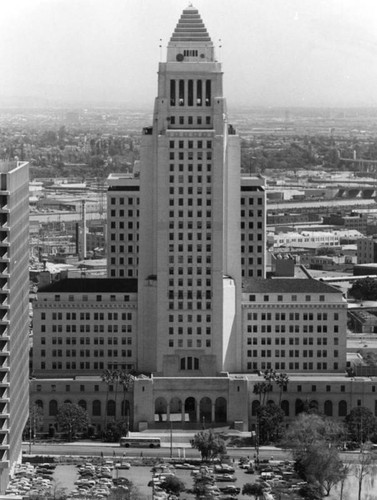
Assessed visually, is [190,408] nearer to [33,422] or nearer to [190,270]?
[190,270]

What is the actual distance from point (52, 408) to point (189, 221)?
28.2 ft

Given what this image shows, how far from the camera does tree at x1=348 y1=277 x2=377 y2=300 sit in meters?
94.7

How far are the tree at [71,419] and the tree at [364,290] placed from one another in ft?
103

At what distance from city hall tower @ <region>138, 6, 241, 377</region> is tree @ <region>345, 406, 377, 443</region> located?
7098mm

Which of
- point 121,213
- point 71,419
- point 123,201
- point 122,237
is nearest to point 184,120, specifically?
point 123,201

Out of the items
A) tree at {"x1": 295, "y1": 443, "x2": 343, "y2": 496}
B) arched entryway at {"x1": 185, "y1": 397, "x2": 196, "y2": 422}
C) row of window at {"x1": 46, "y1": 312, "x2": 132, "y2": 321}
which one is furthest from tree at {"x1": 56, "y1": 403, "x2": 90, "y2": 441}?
tree at {"x1": 295, "y1": 443, "x2": 343, "y2": 496}

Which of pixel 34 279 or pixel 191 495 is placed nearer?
pixel 191 495

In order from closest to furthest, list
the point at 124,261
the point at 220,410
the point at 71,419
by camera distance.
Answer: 1. the point at 71,419
2. the point at 220,410
3. the point at 124,261

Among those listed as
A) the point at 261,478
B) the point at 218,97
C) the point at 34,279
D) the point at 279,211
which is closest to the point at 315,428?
the point at 261,478

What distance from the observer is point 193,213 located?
69.6 metres

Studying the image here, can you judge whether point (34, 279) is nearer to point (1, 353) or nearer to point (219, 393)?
point (219, 393)

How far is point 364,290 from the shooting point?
95.1 m

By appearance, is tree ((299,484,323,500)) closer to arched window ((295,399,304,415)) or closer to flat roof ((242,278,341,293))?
arched window ((295,399,304,415))

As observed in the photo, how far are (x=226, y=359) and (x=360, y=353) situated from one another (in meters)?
6.59
